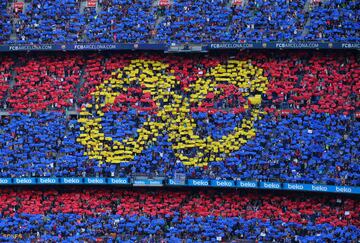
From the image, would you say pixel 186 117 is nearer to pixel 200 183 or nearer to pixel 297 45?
pixel 200 183

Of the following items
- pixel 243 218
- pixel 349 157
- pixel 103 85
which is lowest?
pixel 243 218

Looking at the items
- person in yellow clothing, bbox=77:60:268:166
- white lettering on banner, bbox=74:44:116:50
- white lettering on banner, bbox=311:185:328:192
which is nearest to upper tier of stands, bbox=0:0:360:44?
white lettering on banner, bbox=74:44:116:50

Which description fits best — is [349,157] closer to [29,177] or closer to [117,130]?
[117,130]

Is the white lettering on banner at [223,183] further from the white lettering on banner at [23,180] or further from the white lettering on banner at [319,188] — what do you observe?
the white lettering on banner at [23,180]

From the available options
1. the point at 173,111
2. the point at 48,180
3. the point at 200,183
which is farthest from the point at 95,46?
the point at 200,183

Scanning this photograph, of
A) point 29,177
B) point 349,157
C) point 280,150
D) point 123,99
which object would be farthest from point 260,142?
point 29,177

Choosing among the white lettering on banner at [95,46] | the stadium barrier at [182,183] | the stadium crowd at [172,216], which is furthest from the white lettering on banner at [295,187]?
the white lettering on banner at [95,46]
